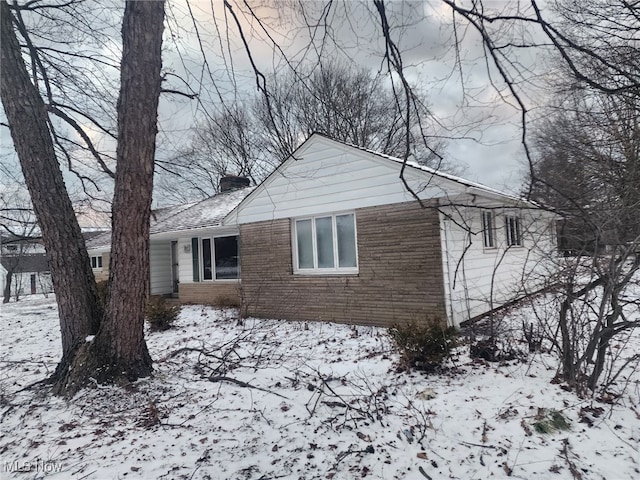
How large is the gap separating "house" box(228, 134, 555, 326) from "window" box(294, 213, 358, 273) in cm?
2

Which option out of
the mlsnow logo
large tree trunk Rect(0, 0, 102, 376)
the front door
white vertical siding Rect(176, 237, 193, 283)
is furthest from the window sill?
the front door

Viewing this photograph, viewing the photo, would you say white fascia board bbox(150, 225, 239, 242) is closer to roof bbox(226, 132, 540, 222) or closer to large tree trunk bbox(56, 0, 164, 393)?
roof bbox(226, 132, 540, 222)

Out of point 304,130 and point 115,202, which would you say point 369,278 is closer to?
point 115,202

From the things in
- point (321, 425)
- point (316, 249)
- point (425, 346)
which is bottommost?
point (321, 425)

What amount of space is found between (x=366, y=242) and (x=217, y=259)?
683 centimetres

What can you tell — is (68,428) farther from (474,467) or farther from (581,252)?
(581,252)

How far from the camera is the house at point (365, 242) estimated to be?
7781 mm

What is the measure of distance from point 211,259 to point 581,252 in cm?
1191

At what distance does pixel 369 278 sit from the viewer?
341 inches

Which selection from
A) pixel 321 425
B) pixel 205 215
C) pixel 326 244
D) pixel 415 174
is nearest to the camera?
pixel 321 425

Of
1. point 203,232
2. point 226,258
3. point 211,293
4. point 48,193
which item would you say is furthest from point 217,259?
point 48,193

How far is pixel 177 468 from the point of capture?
10.0 ft

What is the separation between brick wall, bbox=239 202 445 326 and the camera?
7.84 m

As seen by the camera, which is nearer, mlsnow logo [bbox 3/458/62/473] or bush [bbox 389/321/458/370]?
mlsnow logo [bbox 3/458/62/473]
